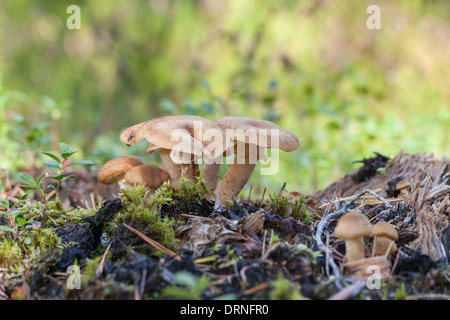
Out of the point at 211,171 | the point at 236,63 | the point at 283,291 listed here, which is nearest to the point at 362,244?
the point at 283,291

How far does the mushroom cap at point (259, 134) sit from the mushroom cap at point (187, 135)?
61 millimetres

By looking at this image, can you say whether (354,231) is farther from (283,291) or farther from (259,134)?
(259,134)

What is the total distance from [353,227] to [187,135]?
0.96 m

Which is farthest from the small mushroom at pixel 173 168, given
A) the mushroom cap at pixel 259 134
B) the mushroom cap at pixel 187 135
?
the mushroom cap at pixel 259 134

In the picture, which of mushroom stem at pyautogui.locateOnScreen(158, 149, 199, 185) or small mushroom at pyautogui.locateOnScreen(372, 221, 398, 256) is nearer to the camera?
small mushroom at pyautogui.locateOnScreen(372, 221, 398, 256)

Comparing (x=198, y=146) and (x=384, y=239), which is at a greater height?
(x=198, y=146)

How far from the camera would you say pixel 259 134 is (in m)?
2.26

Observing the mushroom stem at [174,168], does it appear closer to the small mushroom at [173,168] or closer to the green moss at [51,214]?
the small mushroom at [173,168]

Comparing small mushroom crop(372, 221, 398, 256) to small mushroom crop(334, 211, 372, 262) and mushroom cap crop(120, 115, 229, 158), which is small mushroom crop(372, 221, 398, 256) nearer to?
small mushroom crop(334, 211, 372, 262)

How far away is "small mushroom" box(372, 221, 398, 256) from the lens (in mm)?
1750

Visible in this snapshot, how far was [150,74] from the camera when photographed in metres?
7.23

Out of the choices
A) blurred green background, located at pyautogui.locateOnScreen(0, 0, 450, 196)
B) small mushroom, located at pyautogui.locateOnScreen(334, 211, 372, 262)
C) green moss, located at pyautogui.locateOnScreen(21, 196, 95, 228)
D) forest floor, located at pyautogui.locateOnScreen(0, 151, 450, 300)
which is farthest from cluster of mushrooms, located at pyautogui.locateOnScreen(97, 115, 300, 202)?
blurred green background, located at pyautogui.locateOnScreen(0, 0, 450, 196)
